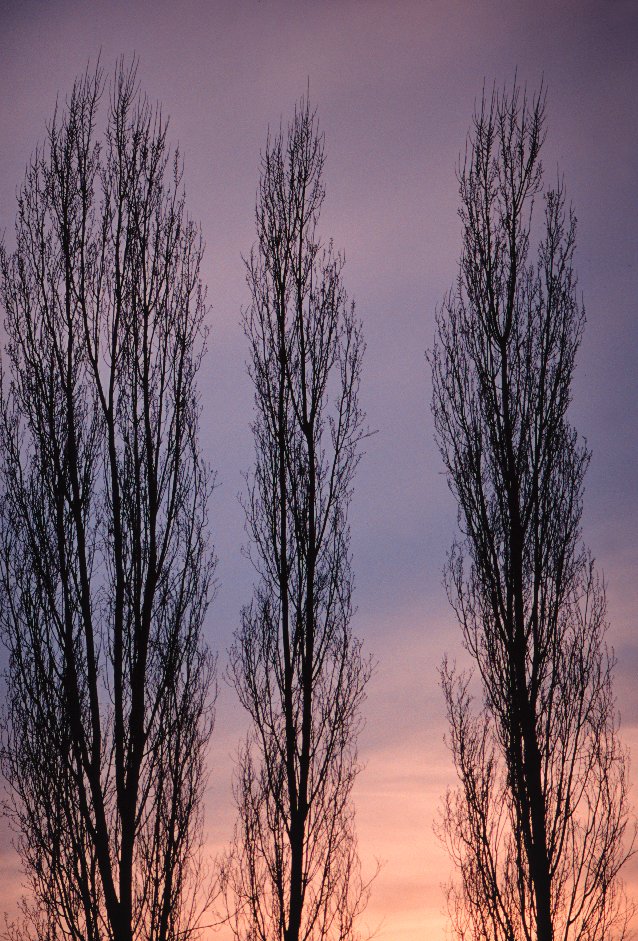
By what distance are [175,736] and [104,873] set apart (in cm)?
264

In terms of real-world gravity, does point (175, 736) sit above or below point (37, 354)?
below

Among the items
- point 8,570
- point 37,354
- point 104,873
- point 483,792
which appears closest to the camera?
point 104,873

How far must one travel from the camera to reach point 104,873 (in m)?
9.15

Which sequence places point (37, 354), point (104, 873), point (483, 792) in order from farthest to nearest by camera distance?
point (483, 792) < point (37, 354) < point (104, 873)

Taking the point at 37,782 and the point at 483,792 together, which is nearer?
the point at 37,782

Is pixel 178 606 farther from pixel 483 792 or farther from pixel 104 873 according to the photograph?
pixel 483 792

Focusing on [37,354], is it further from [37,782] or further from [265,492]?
[37,782]

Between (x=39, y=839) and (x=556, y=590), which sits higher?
(x=556, y=590)

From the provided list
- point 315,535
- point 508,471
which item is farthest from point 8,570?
point 508,471

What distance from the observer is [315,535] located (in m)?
11.2

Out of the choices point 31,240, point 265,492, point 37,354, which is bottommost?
point 265,492

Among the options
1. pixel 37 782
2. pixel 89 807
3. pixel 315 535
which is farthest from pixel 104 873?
pixel 315 535

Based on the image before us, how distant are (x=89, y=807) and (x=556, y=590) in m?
5.64

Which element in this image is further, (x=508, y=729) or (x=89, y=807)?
(x=508, y=729)
